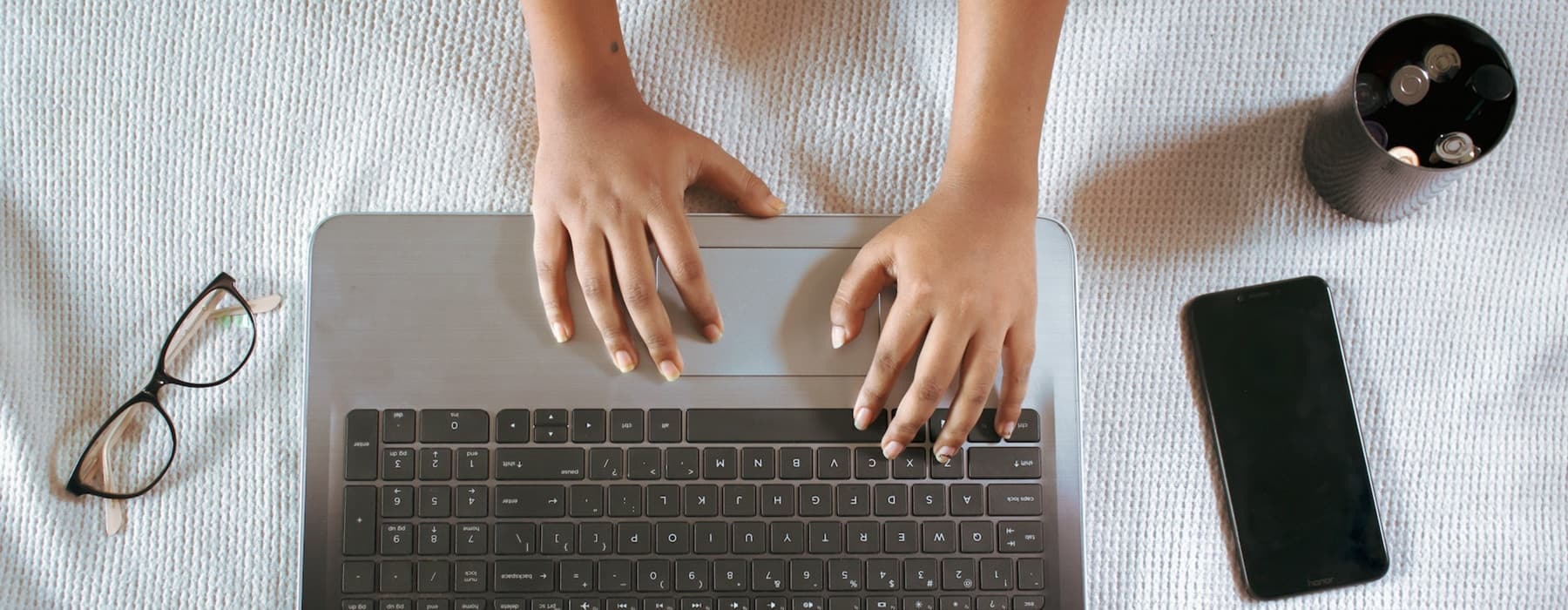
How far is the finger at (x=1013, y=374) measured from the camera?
52 centimetres

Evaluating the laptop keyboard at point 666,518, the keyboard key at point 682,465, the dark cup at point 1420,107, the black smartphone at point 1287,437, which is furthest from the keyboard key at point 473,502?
the dark cup at point 1420,107

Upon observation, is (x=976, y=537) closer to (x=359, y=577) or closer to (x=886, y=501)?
(x=886, y=501)

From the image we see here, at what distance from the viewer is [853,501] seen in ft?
1.69

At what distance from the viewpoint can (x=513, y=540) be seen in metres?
0.51

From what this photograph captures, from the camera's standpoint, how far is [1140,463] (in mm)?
568

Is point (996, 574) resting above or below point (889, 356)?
below

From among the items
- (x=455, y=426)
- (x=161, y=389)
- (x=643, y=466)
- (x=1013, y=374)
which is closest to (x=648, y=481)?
(x=643, y=466)

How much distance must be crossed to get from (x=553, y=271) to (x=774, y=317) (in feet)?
0.42

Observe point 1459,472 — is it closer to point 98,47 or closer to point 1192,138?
point 1192,138

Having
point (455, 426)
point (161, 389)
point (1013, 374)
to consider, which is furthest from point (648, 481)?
point (161, 389)

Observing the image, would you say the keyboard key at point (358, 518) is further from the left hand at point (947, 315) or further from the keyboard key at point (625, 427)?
the left hand at point (947, 315)

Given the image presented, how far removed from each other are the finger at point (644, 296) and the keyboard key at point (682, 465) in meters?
0.04

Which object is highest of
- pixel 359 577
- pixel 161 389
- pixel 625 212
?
pixel 625 212

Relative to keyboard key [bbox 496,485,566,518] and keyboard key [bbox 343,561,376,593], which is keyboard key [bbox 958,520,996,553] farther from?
keyboard key [bbox 343,561,376,593]
